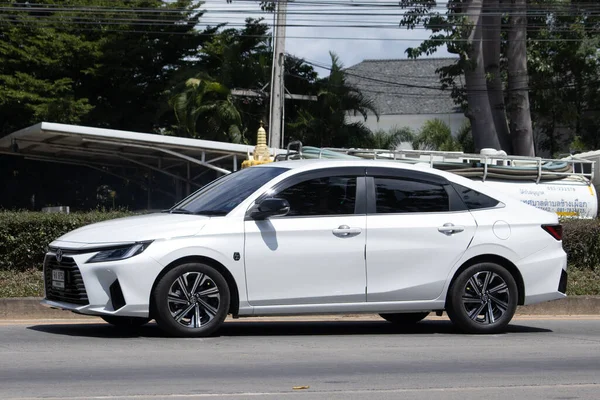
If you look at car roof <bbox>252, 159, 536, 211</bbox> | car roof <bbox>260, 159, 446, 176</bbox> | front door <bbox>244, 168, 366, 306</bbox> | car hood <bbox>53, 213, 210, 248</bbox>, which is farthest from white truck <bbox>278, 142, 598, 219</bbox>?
car hood <bbox>53, 213, 210, 248</bbox>

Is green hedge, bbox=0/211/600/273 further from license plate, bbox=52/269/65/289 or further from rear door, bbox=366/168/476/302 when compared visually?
rear door, bbox=366/168/476/302

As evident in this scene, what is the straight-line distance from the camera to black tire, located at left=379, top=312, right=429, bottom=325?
11150 mm

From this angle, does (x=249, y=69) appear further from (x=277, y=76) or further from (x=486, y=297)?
(x=486, y=297)

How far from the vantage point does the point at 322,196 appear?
9.84 meters

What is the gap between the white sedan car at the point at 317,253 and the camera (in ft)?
29.7

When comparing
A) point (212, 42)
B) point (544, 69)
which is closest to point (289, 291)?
point (544, 69)

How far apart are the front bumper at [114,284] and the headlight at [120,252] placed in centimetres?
4

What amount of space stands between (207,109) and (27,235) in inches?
995

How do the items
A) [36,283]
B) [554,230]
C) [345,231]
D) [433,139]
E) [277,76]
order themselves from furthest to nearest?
1. [433,139]
2. [277,76]
3. [36,283]
4. [554,230]
5. [345,231]

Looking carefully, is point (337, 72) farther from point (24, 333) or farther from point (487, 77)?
point (24, 333)

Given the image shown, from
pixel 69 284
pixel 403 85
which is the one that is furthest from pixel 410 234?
pixel 403 85

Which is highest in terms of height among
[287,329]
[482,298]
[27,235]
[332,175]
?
[332,175]

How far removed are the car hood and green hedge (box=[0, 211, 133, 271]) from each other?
469 cm

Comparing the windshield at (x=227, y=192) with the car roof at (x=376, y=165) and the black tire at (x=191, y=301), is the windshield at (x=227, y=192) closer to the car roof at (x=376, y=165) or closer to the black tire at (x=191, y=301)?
the car roof at (x=376, y=165)
